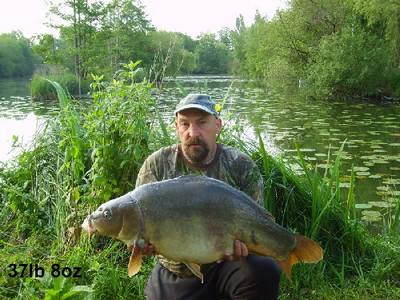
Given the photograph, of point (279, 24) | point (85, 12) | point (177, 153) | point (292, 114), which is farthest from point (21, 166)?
point (85, 12)

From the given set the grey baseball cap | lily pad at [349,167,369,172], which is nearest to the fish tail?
the grey baseball cap

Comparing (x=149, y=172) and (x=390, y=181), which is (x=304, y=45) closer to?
(x=390, y=181)

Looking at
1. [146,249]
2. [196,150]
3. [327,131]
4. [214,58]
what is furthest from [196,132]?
[214,58]

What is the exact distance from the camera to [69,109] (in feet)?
14.9

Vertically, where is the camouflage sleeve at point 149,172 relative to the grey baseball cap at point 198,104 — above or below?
below

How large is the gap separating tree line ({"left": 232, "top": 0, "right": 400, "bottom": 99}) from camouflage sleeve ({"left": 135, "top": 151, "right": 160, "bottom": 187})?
25.6 meters

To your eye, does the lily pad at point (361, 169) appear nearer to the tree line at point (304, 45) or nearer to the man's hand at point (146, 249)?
the man's hand at point (146, 249)

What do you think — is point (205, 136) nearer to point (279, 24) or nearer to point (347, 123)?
point (347, 123)

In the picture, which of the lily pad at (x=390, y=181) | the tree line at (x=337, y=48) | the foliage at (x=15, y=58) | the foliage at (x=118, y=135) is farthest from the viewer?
the foliage at (x=15, y=58)

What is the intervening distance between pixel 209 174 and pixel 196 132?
12.1 inches

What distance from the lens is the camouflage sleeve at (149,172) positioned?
9.64 feet

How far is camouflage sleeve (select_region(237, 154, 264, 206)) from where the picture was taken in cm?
293

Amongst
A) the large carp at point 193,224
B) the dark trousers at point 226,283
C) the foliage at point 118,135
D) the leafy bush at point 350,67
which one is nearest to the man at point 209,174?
the dark trousers at point 226,283

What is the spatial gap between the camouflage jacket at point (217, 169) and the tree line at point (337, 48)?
2539cm
